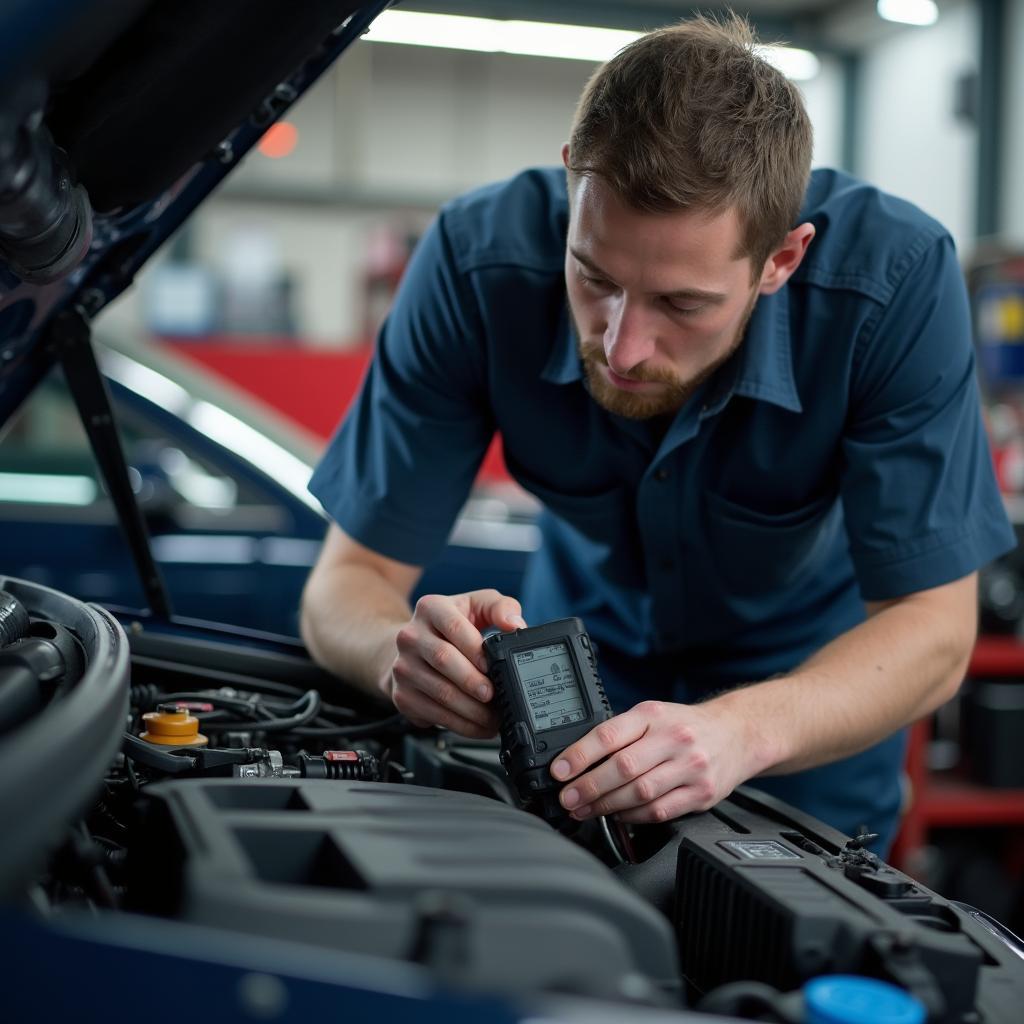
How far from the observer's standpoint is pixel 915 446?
1380 millimetres

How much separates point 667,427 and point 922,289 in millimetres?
327

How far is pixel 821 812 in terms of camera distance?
1613 mm

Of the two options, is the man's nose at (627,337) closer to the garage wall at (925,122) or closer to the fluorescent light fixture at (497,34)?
the fluorescent light fixture at (497,34)

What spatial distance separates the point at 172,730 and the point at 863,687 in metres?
0.69

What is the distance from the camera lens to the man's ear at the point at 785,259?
1.33 meters

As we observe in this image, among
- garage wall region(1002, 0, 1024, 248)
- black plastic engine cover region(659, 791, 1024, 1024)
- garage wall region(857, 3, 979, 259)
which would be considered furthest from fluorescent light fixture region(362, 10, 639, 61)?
black plastic engine cover region(659, 791, 1024, 1024)

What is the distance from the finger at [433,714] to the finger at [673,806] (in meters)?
0.17

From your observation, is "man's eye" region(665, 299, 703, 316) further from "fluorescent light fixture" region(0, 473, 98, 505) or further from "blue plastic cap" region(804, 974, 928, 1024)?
"fluorescent light fixture" region(0, 473, 98, 505)

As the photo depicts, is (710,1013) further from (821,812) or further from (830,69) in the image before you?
(830,69)

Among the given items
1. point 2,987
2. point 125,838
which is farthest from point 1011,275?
point 2,987

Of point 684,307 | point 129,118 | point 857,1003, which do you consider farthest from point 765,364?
point 857,1003

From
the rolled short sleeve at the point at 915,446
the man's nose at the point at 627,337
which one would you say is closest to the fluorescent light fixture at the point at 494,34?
the rolled short sleeve at the point at 915,446

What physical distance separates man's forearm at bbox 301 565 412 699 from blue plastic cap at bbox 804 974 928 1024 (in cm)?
68

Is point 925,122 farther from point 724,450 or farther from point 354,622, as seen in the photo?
point 354,622
